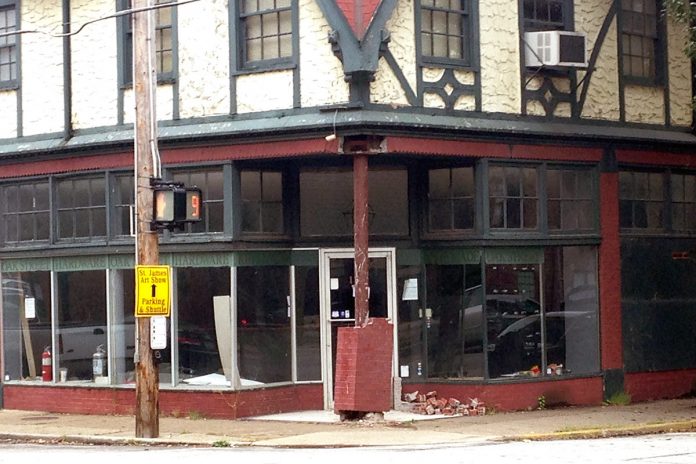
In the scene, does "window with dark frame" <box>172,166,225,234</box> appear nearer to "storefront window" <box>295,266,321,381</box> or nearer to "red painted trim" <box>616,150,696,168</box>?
"storefront window" <box>295,266,321,381</box>

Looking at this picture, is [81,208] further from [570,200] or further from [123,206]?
[570,200]

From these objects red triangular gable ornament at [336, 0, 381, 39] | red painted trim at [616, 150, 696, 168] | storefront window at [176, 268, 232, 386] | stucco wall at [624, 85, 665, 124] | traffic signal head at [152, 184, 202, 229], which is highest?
red triangular gable ornament at [336, 0, 381, 39]

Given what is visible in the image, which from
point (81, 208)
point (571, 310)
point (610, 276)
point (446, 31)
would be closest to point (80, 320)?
point (81, 208)

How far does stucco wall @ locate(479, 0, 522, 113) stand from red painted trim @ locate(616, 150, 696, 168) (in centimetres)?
240

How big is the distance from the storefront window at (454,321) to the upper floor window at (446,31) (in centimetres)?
323

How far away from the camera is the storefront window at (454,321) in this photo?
21.3 m

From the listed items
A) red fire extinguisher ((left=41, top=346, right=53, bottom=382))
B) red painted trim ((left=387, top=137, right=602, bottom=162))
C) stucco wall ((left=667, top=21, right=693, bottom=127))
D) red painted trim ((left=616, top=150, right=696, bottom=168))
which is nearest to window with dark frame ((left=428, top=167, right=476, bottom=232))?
red painted trim ((left=387, top=137, right=602, bottom=162))

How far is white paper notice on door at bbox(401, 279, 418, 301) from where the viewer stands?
71.4ft

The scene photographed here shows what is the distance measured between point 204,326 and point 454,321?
12.7ft

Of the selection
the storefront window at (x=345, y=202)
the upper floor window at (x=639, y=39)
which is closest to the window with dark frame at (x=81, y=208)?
the storefront window at (x=345, y=202)

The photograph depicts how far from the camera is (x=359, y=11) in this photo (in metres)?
19.8

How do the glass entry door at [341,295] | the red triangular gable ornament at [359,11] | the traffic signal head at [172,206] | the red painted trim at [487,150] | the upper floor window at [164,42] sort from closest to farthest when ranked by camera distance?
the traffic signal head at [172,206] → the red triangular gable ornament at [359,11] → the red painted trim at [487,150] → the glass entry door at [341,295] → the upper floor window at [164,42]

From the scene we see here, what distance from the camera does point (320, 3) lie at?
20.0m

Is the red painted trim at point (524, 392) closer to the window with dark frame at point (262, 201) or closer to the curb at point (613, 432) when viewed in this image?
the curb at point (613, 432)
